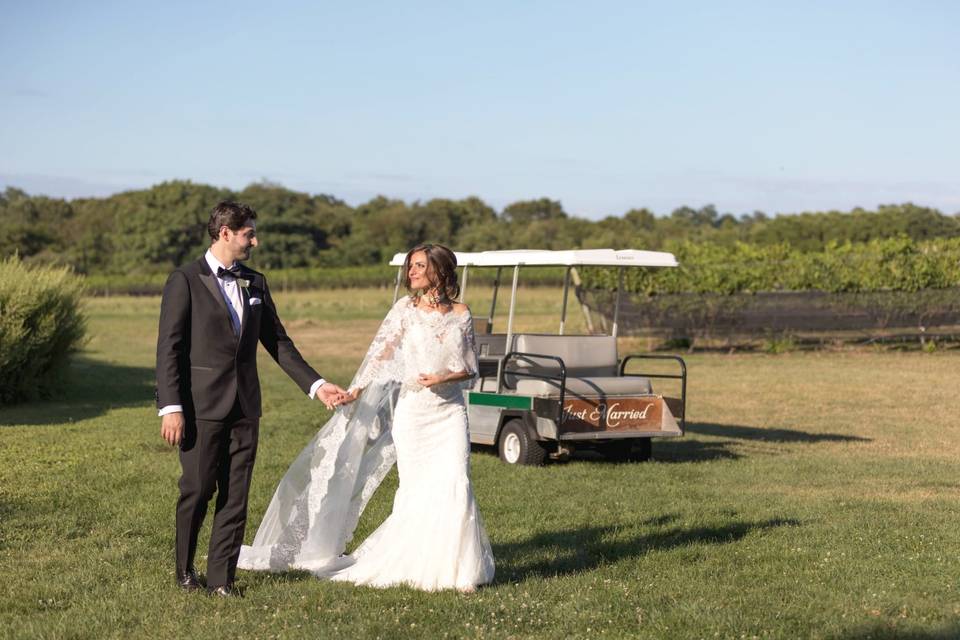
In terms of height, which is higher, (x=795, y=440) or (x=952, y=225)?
(x=952, y=225)

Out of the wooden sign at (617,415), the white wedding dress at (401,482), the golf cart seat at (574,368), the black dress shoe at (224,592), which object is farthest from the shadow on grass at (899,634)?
the golf cart seat at (574,368)

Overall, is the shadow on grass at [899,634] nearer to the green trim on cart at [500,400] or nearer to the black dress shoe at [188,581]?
the black dress shoe at [188,581]

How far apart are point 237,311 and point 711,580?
10.7ft

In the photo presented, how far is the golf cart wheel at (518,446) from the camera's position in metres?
12.7

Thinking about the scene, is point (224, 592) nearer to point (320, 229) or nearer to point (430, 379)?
point (430, 379)

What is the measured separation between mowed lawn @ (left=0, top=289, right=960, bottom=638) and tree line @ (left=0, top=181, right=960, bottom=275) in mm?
65867

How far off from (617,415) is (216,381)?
7.05m

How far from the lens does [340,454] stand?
751 cm

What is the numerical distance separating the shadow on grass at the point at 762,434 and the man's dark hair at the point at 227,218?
1074cm

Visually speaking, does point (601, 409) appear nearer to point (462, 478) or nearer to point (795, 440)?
point (795, 440)

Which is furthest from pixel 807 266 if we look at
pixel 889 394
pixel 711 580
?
pixel 711 580

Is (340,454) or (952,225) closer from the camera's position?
(340,454)

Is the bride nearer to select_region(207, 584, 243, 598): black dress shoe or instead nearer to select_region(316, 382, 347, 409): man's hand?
select_region(316, 382, 347, 409): man's hand

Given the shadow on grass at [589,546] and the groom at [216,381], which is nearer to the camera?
the groom at [216,381]
